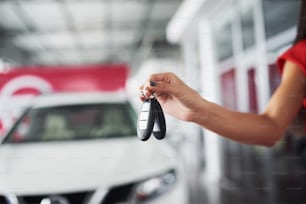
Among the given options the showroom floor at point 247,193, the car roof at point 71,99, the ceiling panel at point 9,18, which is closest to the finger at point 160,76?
the car roof at point 71,99

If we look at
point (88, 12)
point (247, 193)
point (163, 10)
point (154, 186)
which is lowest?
point (247, 193)

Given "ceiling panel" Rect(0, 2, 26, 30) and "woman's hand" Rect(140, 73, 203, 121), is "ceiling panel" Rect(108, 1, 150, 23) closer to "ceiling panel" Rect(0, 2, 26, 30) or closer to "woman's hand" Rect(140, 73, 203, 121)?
"ceiling panel" Rect(0, 2, 26, 30)

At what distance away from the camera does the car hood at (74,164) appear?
651 millimetres

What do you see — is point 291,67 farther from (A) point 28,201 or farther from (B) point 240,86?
(B) point 240,86

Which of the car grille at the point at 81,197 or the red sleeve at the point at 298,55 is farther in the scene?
the car grille at the point at 81,197

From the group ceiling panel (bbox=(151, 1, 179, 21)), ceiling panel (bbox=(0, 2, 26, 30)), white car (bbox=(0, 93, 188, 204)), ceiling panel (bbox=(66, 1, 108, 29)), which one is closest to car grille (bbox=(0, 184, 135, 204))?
white car (bbox=(0, 93, 188, 204))

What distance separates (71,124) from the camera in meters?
0.75

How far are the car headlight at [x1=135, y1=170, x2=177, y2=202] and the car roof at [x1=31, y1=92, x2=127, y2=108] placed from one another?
22 centimetres

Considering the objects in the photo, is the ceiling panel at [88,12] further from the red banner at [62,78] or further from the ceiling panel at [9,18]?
the red banner at [62,78]

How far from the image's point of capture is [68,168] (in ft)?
2.34

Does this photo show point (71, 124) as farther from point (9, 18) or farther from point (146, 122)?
point (9, 18)

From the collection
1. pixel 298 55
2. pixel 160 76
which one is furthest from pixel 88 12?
pixel 160 76

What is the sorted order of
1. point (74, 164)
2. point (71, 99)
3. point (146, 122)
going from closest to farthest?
point (146, 122), point (74, 164), point (71, 99)

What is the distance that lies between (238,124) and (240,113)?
0.05 ft
